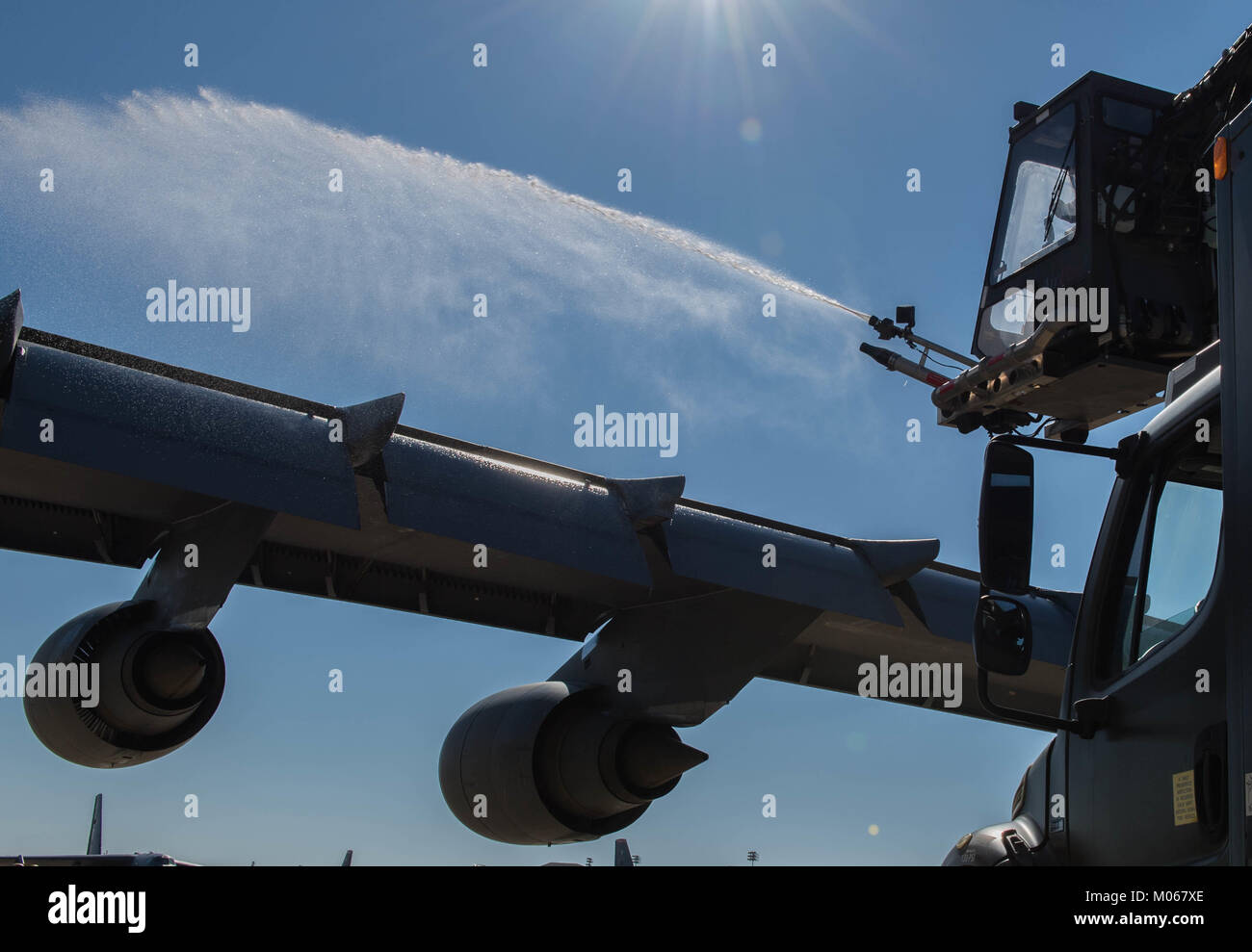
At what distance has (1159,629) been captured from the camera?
4.75 metres

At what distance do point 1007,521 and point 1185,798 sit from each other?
1155 millimetres

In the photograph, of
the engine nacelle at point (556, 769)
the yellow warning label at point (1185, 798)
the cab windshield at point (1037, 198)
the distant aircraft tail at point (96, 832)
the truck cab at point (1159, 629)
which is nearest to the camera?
the truck cab at point (1159, 629)

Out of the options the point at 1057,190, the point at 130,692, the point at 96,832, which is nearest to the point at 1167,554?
the point at 1057,190

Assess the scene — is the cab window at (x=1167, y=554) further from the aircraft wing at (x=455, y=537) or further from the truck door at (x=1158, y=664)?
the aircraft wing at (x=455, y=537)

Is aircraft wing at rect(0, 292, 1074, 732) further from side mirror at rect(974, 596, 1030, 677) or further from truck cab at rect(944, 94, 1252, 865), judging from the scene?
side mirror at rect(974, 596, 1030, 677)

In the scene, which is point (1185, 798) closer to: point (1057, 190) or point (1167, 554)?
point (1167, 554)

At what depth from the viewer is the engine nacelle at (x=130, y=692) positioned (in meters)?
9.13

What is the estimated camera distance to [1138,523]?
5027 mm

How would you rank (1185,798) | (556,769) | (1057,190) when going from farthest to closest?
1. (556,769)
2. (1057,190)
3. (1185,798)

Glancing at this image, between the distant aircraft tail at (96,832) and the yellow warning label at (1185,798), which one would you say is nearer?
the yellow warning label at (1185,798)

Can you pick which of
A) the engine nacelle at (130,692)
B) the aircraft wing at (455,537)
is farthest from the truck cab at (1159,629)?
the engine nacelle at (130,692)
